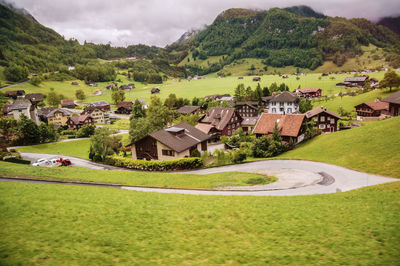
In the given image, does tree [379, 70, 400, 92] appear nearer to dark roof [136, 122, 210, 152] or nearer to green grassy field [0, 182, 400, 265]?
dark roof [136, 122, 210, 152]

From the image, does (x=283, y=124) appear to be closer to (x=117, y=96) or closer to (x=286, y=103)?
(x=286, y=103)

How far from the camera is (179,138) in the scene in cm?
4188

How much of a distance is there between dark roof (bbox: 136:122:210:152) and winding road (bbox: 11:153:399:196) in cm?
703

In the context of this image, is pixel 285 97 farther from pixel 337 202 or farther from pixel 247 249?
pixel 247 249

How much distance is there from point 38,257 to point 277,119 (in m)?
47.6

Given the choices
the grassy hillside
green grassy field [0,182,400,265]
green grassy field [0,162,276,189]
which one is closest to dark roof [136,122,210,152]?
green grassy field [0,162,276,189]

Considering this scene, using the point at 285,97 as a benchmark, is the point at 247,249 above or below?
below

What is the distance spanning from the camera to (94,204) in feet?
48.6

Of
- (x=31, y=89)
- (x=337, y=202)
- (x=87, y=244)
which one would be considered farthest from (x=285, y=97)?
(x=31, y=89)

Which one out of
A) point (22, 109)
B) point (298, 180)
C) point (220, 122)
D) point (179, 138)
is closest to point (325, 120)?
point (220, 122)

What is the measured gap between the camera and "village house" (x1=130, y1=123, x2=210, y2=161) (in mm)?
39250

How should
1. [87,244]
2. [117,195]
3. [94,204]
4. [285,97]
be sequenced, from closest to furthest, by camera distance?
[87,244] < [94,204] < [117,195] < [285,97]

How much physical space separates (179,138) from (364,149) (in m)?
28.7

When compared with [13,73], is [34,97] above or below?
below
